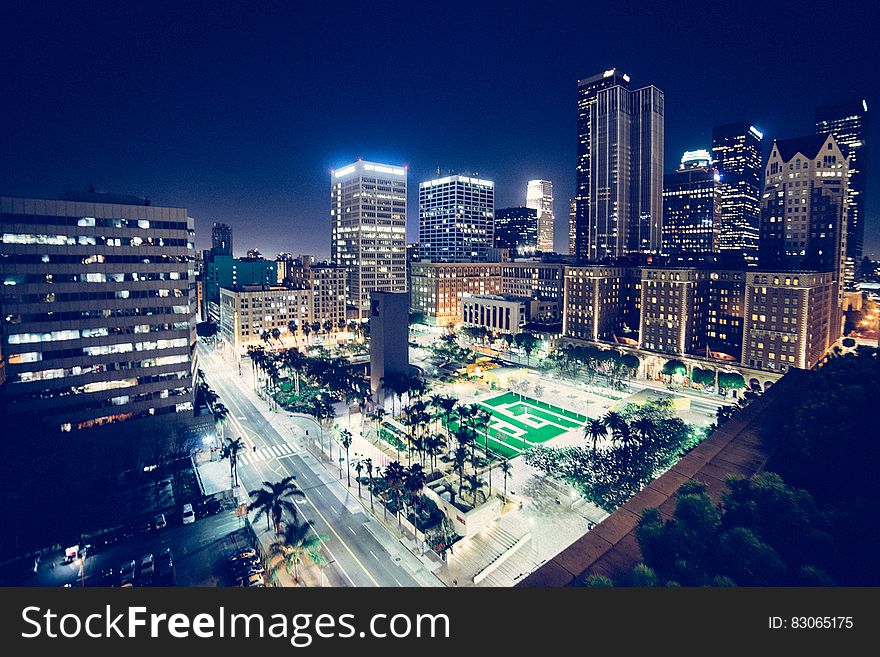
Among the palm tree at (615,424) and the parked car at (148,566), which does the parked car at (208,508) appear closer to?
the parked car at (148,566)

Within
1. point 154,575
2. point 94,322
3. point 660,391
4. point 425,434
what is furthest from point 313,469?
point 660,391

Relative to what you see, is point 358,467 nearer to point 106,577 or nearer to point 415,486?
point 415,486

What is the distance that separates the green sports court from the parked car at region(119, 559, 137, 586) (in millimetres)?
50033

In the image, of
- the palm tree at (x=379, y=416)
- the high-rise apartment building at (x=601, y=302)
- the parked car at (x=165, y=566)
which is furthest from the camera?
the high-rise apartment building at (x=601, y=302)

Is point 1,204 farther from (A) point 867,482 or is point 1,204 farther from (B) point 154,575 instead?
(A) point 867,482

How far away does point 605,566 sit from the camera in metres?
28.7

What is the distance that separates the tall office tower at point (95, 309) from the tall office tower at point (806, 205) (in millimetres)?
141470

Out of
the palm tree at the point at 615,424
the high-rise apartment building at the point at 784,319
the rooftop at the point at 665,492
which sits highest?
the high-rise apartment building at the point at 784,319

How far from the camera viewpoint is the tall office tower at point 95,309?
210 feet

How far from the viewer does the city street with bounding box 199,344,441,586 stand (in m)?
45.6

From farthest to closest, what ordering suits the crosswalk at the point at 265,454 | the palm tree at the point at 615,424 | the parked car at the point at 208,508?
the crosswalk at the point at 265,454, the palm tree at the point at 615,424, the parked car at the point at 208,508

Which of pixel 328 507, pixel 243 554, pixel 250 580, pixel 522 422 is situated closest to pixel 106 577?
pixel 243 554

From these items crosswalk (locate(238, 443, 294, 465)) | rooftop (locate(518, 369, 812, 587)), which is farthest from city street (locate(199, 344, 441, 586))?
rooftop (locate(518, 369, 812, 587))

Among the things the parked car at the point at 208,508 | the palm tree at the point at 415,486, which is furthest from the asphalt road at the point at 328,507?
the parked car at the point at 208,508
